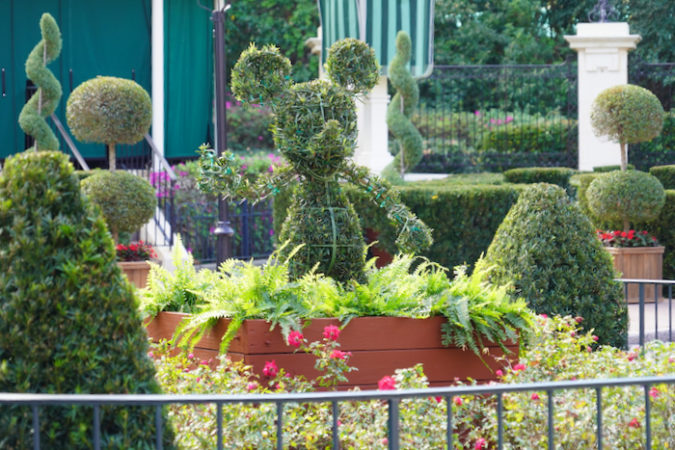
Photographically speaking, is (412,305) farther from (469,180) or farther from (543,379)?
(469,180)

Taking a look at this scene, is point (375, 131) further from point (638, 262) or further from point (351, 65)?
point (351, 65)

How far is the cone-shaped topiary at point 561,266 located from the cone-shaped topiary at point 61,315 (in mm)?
3114

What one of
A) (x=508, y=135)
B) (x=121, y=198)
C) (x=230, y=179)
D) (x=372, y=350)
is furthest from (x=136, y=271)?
(x=508, y=135)

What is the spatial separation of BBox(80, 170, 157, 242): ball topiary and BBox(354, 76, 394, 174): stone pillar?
5.74 metres

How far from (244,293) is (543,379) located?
156 centimetres

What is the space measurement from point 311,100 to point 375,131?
35.2ft

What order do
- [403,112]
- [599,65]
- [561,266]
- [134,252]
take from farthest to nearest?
[599,65] → [403,112] → [134,252] → [561,266]

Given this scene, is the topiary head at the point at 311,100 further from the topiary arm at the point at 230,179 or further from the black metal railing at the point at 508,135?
the black metal railing at the point at 508,135

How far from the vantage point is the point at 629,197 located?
11.0 metres

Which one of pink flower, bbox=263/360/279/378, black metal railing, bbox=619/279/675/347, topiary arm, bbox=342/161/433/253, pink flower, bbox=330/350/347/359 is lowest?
black metal railing, bbox=619/279/675/347

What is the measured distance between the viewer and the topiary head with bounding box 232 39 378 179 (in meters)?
5.22

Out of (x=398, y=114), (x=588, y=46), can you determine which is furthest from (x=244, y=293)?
(x=588, y=46)

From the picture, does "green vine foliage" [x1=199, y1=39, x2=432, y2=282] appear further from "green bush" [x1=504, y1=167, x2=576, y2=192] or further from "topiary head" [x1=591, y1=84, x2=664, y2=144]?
"green bush" [x1=504, y1=167, x2=576, y2=192]

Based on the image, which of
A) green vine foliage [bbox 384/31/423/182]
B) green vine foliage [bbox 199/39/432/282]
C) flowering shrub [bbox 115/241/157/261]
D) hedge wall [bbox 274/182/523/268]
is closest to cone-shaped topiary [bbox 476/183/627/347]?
green vine foliage [bbox 199/39/432/282]
